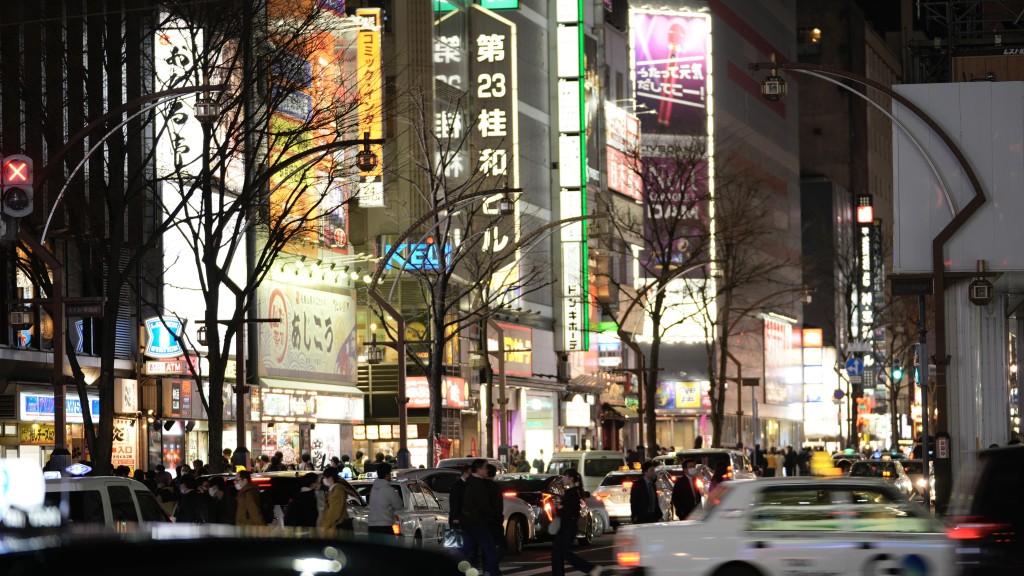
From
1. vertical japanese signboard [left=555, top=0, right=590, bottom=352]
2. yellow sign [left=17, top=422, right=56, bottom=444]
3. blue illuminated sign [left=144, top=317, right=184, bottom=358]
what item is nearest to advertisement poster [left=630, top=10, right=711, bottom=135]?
vertical japanese signboard [left=555, top=0, right=590, bottom=352]

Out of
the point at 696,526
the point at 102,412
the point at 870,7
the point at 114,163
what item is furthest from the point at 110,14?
the point at 870,7

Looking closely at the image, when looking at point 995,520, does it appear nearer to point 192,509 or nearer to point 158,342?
point 192,509

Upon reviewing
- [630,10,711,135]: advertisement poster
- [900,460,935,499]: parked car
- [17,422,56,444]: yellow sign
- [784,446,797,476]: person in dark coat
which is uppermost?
[630,10,711,135]: advertisement poster

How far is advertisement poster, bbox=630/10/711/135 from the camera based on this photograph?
92688 millimetres

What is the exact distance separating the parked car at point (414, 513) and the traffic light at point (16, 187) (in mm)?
6509

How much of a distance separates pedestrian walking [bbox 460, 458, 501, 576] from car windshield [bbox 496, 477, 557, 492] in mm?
10089

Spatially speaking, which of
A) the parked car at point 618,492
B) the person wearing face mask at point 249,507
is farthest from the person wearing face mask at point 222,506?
the parked car at point 618,492

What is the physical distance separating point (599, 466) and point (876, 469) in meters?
7.80

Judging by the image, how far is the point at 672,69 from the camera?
93.9 m

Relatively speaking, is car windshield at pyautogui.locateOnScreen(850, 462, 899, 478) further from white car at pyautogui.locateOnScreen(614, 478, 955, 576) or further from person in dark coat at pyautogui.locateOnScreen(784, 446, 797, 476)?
white car at pyautogui.locateOnScreen(614, 478, 955, 576)

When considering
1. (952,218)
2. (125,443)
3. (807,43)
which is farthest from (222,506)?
(807,43)

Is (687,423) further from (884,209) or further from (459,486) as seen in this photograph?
(459,486)

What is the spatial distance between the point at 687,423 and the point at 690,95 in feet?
60.5

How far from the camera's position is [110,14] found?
3102 centimetres
